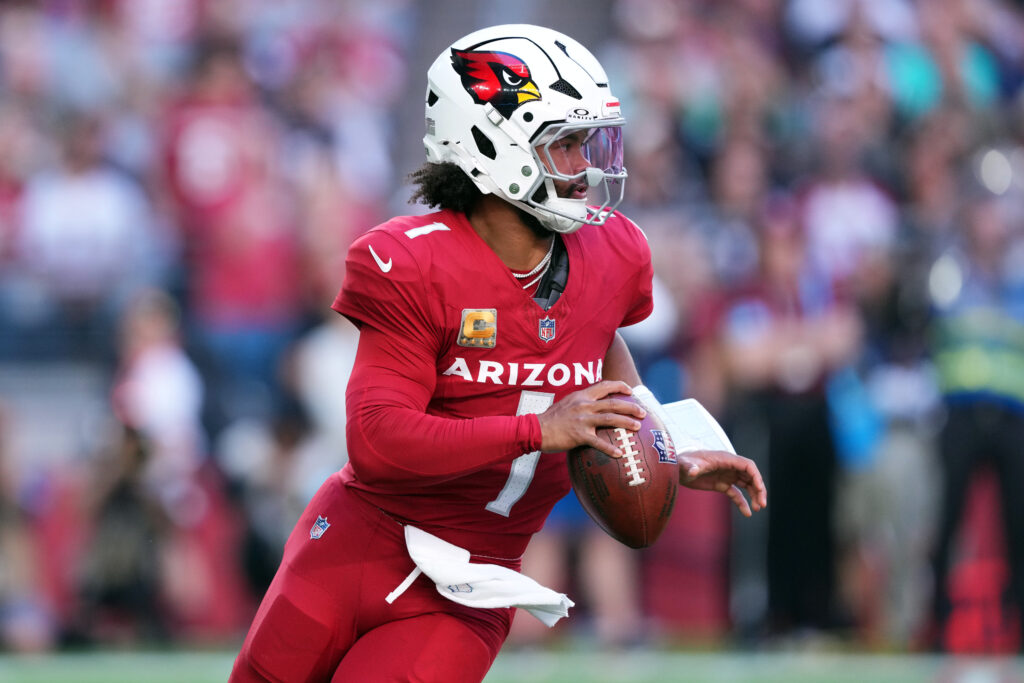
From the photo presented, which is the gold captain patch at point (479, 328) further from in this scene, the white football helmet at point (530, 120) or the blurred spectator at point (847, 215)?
the blurred spectator at point (847, 215)

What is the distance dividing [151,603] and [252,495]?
27.7 inches

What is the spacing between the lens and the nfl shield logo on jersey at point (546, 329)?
317 cm

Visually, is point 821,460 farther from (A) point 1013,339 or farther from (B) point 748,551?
(A) point 1013,339

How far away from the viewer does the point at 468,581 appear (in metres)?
3.15

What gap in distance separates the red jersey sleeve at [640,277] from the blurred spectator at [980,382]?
3.65m

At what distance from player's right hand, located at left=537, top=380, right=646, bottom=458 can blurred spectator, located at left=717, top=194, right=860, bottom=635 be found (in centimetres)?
415

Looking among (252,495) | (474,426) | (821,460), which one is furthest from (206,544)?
(474,426)

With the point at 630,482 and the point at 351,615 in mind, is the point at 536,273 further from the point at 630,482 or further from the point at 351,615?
the point at 351,615

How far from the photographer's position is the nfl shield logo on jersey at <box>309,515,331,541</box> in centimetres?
327

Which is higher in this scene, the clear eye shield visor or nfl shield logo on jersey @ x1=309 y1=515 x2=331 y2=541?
the clear eye shield visor

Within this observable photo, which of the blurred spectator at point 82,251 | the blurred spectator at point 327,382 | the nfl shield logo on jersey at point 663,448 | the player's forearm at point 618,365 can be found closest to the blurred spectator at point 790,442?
the blurred spectator at point 327,382

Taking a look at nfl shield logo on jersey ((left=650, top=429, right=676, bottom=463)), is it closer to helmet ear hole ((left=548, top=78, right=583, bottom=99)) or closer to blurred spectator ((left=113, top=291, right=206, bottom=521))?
helmet ear hole ((left=548, top=78, right=583, bottom=99))

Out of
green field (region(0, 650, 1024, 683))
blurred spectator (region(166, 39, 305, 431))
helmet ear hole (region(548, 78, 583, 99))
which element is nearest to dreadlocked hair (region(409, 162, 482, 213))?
helmet ear hole (region(548, 78, 583, 99))

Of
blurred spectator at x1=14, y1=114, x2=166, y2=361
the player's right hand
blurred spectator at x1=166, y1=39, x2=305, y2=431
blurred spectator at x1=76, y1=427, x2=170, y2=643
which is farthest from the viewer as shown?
blurred spectator at x1=14, y1=114, x2=166, y2=361
